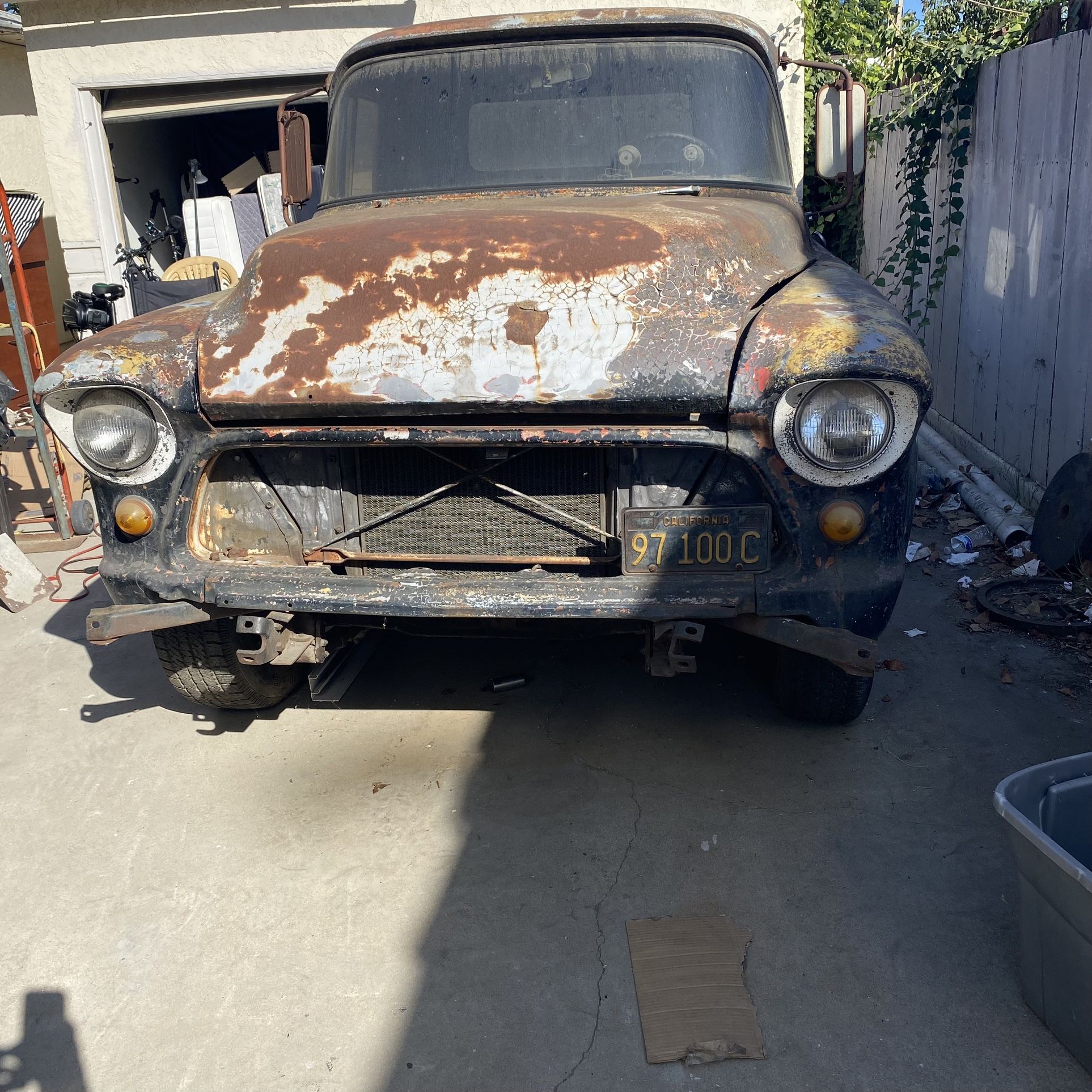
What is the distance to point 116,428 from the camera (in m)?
2.90

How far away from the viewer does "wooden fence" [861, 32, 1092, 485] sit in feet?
15.7

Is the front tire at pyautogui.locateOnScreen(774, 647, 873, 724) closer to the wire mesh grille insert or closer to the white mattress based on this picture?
the wire mesh grille insert

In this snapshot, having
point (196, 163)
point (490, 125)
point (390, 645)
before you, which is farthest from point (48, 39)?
point (390, 645)

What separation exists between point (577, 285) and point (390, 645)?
188 centimetres

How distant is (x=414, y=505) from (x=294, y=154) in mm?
2194

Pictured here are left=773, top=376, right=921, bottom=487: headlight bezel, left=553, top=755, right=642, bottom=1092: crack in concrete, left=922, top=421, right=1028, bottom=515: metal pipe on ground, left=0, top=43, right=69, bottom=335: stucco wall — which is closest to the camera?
left=553, top=755, right=642, bottom=1092: crack in concrete

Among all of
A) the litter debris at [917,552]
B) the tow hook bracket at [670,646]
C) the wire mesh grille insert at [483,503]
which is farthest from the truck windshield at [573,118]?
the litter debris at [917,552]

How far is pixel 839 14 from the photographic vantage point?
8.99 m

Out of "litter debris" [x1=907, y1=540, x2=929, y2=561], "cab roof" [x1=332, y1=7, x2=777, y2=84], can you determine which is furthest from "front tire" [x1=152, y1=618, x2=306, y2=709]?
"litter debris" [x1=907, y1=540, x2=929, y2=561]

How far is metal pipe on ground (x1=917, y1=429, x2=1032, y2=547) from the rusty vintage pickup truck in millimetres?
2138

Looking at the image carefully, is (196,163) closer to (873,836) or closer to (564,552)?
(564,552)

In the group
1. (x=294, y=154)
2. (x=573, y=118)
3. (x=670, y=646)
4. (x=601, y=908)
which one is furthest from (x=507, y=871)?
(x=294, y=154)

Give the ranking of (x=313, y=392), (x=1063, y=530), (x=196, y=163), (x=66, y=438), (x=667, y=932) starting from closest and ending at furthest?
1. (x=667, y=932)
2. (x=313, y=392)
3. (x=66, y=438)
4. (x=1063, y=530)
5. (x=196, y=163)

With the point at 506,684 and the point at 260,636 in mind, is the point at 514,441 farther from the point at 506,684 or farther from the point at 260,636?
the point at 506,684
